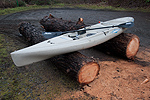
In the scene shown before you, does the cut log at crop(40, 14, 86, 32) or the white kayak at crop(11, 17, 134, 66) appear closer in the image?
the white kayak at crop(11, 17, 134, 66)

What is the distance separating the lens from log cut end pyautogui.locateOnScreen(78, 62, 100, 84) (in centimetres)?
233

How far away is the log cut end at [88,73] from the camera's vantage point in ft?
7.64

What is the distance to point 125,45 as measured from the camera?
327cm

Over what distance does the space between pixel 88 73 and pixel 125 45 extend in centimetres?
154

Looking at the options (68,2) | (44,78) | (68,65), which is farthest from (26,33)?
(68,2)

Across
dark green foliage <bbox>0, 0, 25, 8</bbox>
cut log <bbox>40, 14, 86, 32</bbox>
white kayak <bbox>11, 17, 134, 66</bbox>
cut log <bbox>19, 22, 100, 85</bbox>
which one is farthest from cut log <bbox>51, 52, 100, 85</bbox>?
dark green foliage <bbox>0, 0, 25, 8</bbox>

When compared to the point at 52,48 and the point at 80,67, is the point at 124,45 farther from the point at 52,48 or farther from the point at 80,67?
the point at 52,48

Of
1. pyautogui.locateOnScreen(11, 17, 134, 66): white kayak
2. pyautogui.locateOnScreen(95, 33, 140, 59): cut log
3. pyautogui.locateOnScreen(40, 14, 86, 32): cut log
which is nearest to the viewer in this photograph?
pyautogui.locateOnScreen(11, 17, 134, 66): white kayak

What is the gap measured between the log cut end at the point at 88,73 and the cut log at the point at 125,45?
128cm

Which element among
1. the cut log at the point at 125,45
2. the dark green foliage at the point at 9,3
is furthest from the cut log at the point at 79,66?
the dark green foliage at the point at 9,3

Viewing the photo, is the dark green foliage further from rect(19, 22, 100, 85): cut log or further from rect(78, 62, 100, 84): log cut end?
rect(78, 62, 100, 84): log cut end

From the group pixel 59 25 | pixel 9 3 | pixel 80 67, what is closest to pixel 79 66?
pixel 80 67

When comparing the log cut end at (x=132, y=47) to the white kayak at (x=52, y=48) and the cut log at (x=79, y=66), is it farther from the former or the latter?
the cut log at (x=79, y=66)

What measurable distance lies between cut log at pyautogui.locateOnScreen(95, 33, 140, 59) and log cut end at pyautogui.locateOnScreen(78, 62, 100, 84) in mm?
1278
